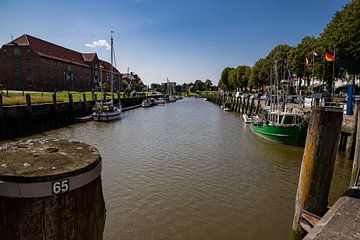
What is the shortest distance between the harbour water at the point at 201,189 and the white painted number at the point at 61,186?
6369mm

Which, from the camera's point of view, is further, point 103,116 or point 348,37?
point 103,116

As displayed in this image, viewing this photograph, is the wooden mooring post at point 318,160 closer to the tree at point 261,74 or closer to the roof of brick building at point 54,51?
the tree at point 261,74

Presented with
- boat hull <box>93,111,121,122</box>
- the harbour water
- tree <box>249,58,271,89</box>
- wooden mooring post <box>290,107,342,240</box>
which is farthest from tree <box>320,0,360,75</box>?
tree <box>249,58,271,89</box>

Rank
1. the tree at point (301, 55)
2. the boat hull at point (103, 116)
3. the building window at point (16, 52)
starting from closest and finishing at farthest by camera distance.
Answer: the boat hull at point (103, 116)
the tree at point (301, 55)
the building window at point (16, 52)

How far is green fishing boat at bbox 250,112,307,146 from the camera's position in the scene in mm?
20431

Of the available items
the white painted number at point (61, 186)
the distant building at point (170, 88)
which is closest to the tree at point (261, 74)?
the white painted number at point (61, 186)

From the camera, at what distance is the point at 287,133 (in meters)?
20.8

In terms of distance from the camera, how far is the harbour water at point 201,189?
817 cm

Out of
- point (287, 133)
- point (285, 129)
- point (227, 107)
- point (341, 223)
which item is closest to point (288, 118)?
point (285, 129)

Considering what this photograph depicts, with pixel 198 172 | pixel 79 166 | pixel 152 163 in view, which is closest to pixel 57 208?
pixel 79 166

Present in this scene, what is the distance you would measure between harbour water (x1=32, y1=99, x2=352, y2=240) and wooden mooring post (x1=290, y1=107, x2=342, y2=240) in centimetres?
280

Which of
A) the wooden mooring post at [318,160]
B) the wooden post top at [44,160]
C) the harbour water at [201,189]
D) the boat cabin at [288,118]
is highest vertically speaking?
the wooden post top at [44,160]

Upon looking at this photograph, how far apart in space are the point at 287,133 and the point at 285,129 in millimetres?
344

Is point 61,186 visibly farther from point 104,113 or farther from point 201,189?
point 104,113
